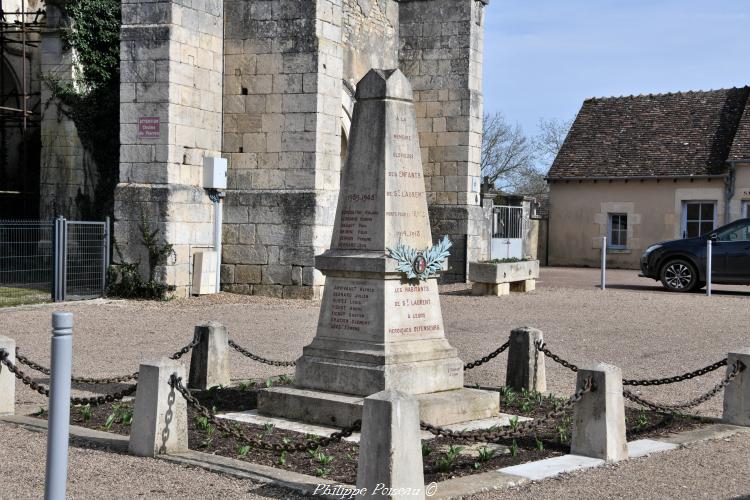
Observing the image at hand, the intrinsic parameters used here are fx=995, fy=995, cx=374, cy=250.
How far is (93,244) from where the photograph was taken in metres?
16.2

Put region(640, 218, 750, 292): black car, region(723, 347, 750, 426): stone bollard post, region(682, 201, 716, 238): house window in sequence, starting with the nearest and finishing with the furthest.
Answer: region(723, 347, 750, 426): stone bollard post → region(640, 218, 750, 292): black car → region(682, 201, 716, 238): house window

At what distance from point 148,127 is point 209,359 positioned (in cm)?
758

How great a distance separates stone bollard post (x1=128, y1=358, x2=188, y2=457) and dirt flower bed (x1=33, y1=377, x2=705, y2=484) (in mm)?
248

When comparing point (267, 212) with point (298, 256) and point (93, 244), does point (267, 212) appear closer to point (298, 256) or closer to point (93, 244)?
point (298, 256)

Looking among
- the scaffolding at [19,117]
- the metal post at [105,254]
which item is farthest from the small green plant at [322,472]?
the scaffolding at [19,117]

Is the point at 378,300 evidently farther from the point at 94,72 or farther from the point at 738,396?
the point at 94,72

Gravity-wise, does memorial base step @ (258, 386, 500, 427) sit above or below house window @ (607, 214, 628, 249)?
below

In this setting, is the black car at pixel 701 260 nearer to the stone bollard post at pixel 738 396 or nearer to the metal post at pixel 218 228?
the metal post at pixel 218 228

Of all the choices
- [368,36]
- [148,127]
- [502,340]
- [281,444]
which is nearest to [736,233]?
[368,36]

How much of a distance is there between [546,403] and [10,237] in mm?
15013

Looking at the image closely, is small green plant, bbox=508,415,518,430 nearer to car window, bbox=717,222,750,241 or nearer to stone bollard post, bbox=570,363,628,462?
stone bollard post, bbox=570,363,628,462

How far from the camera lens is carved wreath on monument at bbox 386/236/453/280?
6.84m

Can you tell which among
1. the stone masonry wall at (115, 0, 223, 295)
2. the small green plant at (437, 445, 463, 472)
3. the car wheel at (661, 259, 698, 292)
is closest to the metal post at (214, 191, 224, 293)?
the stone masonry wall at (115, 0, 223, 295)

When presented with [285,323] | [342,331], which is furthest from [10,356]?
[285,323]
